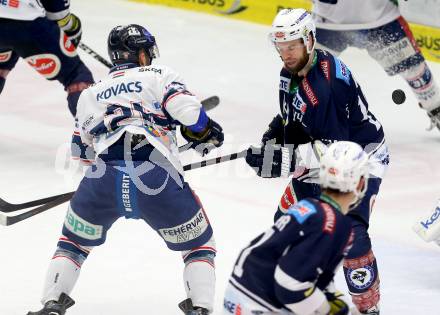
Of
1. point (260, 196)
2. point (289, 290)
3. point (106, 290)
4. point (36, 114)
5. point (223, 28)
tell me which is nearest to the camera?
point (289, 290)

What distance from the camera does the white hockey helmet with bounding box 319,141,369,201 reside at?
12.0ft

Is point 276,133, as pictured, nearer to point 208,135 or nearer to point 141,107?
point 208,135

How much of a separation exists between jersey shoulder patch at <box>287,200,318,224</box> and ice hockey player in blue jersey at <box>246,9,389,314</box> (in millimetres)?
867

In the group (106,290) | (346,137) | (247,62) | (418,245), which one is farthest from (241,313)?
(247,62)

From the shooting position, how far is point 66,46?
6.65 metres

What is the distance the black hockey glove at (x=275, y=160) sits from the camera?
4.60 meters

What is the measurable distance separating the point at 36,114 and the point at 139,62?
3.11 m

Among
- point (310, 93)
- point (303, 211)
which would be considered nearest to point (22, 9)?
point (310, 93)

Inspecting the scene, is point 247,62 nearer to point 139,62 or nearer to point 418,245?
point 418,245

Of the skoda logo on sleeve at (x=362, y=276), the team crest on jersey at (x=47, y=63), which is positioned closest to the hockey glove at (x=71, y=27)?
the team crest on jersey at (x=47, y=63)

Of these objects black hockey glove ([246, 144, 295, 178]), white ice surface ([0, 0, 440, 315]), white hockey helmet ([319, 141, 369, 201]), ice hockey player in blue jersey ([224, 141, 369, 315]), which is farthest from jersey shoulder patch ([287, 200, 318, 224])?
white ice surface ([0, 0, 440, 315])

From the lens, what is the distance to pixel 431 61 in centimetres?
846

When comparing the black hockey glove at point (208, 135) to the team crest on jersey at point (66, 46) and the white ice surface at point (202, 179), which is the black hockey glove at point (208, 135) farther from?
the team crest on jersey at point (66, 46)

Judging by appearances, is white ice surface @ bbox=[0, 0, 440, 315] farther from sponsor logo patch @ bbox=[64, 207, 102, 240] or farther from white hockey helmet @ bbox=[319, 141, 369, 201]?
white hockey helmet @ bbox=[319, 141, 369, 201]
